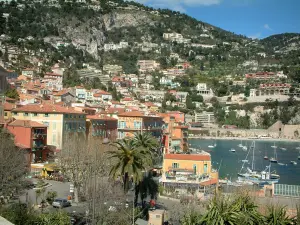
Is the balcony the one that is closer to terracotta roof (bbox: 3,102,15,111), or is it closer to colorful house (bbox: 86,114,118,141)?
terracotta roof (bbox: 3,102,15,111)

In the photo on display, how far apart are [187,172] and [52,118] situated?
1558cm

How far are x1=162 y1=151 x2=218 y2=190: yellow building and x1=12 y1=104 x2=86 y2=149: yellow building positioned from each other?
11936 mm

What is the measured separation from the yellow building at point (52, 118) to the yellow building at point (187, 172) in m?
11.9

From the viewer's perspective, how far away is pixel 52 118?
4675 cm

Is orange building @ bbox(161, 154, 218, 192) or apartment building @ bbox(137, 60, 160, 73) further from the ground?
apartment building @ bbox(137, 60, 160, 73)

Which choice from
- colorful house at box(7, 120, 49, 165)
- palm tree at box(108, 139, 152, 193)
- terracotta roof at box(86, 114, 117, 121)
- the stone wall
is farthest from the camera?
the stone wall

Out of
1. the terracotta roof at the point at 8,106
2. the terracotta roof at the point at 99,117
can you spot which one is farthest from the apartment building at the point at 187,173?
the terracotta roof at the point at 8,106

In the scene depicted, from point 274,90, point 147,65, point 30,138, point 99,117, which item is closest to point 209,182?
point 30,138

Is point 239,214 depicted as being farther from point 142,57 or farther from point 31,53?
point 142,57

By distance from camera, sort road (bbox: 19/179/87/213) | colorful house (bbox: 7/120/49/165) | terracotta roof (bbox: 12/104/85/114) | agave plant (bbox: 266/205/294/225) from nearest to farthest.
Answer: agave plant (bbox: 266/205/294/225), road (bbox: 19/179/87/213), colorful house (bbox: 7/120/49/165), terracotta roof (bbox: 12/104/85/114)

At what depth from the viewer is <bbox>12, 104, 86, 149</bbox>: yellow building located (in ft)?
151

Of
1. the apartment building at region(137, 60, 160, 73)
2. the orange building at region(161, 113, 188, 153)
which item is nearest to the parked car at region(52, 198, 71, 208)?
the orange building at region(161, 113, 188, 153)

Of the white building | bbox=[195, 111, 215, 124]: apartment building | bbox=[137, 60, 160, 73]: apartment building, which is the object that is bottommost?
bbox=[195, 111, 215, 124]: apartment building

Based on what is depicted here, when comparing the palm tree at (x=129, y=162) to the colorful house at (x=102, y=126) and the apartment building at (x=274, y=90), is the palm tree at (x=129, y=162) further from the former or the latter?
the apartment building at (x=274, y=90)
